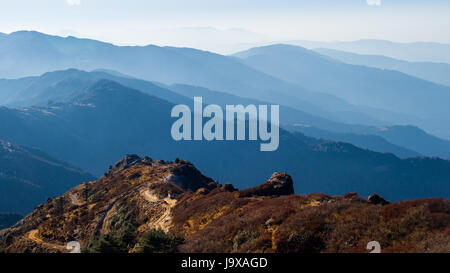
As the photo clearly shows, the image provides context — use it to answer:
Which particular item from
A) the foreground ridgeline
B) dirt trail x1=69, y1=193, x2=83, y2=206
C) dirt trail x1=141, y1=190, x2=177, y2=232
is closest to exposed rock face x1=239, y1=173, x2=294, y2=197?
the foreground ridgeline

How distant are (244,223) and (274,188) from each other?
1851 cm

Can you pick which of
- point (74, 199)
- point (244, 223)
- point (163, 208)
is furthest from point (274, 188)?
point (74, 199)

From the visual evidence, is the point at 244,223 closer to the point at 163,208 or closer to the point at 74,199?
the point at 163,208

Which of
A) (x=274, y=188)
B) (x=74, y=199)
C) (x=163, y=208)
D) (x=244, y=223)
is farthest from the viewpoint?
(x=74, y=199)

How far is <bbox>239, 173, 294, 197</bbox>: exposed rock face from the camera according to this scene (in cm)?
4388

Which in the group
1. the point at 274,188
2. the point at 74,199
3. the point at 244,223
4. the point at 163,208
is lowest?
the point at 74,199

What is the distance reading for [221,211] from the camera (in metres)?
38.3

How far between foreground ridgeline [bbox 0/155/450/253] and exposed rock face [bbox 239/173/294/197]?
0.12 m

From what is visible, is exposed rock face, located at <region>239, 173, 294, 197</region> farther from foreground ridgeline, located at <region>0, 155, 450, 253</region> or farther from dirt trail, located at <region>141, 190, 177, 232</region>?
dirt trail, located at <region>141, 190, 177, 232</region>

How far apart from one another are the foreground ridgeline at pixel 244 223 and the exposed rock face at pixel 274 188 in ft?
0.39

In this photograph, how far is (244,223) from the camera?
27.3 meters

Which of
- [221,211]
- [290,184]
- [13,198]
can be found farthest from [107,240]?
[13,198]
